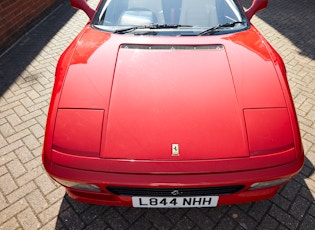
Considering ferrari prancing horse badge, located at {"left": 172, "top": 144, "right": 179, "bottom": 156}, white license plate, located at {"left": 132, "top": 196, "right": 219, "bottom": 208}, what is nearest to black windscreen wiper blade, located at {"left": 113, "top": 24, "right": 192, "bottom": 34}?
ferrari prancing horse badge, located at {"left": 172, "top": 144, "right": 179, "bottom": 156}

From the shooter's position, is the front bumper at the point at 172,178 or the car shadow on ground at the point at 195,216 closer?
the front bumper at the point at 172,178

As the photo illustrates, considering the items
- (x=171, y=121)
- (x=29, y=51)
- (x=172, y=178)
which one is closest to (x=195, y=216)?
(x=172, y=178)

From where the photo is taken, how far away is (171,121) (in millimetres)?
1728

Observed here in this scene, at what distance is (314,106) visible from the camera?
3.45 metres

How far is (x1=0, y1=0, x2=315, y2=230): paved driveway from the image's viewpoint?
2201 mm

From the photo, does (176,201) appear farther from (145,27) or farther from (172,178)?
(145,27)

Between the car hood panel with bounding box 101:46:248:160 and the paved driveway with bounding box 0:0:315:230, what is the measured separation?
92cm

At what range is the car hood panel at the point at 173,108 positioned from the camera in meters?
1.62

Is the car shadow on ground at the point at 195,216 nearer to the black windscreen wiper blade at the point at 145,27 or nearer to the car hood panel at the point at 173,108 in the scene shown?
the car hood panel at the point at 173,108

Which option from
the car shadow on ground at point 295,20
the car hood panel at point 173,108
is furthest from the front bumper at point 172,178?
the car shadow on ground at point 295,20

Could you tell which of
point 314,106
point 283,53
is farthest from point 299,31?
point 314,106

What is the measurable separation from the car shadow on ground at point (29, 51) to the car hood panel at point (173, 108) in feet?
8.72

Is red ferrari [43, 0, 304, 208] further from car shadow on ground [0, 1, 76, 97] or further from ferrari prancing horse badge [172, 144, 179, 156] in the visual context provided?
car shadow on ground [0, 1, 76, 97]

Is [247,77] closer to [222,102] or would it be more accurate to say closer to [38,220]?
[222,102]
